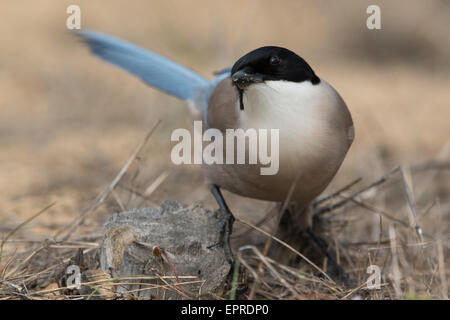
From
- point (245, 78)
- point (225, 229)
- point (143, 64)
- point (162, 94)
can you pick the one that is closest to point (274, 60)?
point (245, 78)

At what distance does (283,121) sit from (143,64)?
1.46 meters

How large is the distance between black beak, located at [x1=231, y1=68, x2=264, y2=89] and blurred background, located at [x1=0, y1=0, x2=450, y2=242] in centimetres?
77

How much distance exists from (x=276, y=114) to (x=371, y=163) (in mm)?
2394

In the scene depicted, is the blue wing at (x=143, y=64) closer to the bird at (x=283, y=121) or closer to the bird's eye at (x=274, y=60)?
the bird at (x=283, y=121)

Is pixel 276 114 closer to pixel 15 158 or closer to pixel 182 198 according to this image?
pixel 182 198

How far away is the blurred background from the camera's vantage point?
430 cm

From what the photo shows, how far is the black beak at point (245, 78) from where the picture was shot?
220cm

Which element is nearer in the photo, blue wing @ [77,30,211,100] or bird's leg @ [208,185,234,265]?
bird's leg @ [208,185,234,265]

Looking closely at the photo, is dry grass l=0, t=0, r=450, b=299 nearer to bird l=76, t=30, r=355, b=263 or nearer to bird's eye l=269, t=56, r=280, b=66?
bird l=76, t=30, r=355, b=263

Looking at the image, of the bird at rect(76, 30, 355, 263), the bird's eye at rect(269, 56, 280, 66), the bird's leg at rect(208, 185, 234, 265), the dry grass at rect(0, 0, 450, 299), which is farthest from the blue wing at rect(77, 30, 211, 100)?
the bird's eye at rect(269, 56, 280, 66)

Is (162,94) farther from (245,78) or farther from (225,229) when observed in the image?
(245,78)

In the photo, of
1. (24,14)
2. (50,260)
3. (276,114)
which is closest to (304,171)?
(276,114)

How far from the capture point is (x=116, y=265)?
2.35 m

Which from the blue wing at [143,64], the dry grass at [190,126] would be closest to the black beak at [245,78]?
the dry grass at [190,126]
